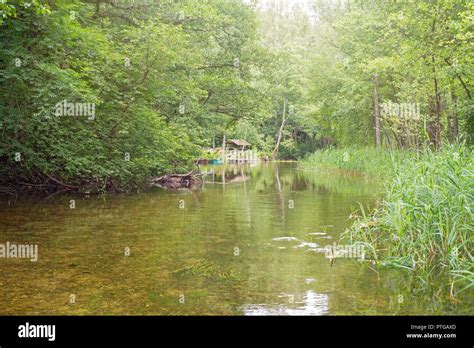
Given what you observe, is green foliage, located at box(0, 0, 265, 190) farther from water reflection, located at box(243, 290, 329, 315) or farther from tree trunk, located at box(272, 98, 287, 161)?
tree trunk, located at box(272, 98, 287, 161)

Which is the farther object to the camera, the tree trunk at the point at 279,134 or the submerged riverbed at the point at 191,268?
the tree trunk at the point at 279,134

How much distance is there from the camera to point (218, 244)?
8648mm

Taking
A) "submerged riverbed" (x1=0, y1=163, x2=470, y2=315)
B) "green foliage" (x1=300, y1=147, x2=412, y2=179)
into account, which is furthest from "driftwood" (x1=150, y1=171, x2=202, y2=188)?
"submerged riverbed" (x1=0, y1=163, x2=470, y2=315)

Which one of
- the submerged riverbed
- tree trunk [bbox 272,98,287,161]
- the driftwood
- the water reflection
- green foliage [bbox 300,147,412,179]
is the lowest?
the water reflection

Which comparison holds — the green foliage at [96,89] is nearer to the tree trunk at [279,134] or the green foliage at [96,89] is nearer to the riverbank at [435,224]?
the riverbank at [435,224]

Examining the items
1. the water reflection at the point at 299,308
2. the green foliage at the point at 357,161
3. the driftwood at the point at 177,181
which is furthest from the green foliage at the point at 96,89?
the green foliage at the point at 357,161

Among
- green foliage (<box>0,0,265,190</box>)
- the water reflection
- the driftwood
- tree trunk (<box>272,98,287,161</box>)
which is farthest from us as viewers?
tree trunk (<box>272,98,287,161</box>)

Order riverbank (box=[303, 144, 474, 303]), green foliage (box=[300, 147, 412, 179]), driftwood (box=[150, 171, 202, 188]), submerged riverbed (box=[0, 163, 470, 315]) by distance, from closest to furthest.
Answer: submerged riverbed (box=[0, 163, 470, 315]) → riverbank (box=[303, 144, 474, 303]) → driftwood (box=[150, 171, 202, 188]) → green foliage (box=[300, 147, 412, 179])

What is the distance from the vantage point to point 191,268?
6.97 meters

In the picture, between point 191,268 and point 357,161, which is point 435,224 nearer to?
point 191,268

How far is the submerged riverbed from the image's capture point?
5.34 m

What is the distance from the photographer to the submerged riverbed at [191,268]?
534cm

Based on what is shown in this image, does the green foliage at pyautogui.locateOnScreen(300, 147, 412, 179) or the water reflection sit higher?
the green foliage at pyautogui.locateOnScreen(300, 147, 412, 179)

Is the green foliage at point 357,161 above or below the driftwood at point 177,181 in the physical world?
above
